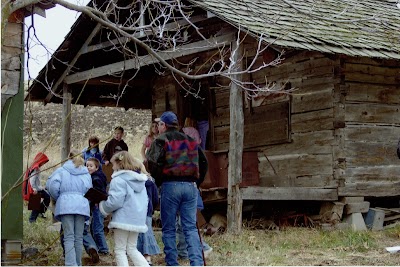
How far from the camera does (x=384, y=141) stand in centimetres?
1362

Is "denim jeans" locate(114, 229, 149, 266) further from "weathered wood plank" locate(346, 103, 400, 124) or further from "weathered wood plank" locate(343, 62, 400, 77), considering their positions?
"weathered wood plank" locate(343, 62, 400, 77)

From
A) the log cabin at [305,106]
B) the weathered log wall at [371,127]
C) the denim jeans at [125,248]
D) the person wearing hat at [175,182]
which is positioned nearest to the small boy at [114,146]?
the log cabin at [305,106]

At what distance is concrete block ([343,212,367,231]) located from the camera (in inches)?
505

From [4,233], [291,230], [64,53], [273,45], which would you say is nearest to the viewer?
[4,233]

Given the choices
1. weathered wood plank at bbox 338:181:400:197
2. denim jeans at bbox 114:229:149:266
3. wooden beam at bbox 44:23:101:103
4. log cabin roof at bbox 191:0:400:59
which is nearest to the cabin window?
weathered wood plank at bbox 338:181:400:197

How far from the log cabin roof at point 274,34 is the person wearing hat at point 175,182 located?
182 cm

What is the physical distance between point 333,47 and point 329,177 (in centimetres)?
232

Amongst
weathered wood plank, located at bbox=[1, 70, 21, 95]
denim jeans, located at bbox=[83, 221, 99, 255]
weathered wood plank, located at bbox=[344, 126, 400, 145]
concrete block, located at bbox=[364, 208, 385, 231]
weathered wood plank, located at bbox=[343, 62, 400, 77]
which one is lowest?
denim jeans, located at bbox=[83, 221, 99, 255]

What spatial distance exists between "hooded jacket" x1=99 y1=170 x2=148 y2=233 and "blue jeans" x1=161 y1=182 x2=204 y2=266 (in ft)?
0.88

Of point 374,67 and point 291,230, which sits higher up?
point 374,67

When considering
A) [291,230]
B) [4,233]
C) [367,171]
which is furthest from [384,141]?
[4,233]

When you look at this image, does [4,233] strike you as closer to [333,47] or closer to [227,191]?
[227,191]

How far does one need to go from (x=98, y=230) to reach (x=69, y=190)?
5.31 feet

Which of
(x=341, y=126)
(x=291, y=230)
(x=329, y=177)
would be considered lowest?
(x=291, y=230)
